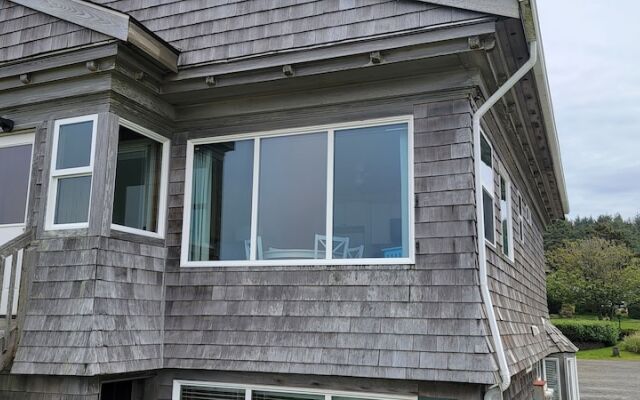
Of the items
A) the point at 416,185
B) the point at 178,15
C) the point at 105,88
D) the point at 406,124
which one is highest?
the point at 178,15

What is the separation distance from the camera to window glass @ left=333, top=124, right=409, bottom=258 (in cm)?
501

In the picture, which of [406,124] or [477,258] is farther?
[406,124]

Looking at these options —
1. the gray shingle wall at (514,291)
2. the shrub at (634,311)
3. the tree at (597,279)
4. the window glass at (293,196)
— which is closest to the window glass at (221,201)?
the window glass at (293,196)

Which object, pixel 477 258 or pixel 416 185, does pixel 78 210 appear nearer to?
pixel 416 185

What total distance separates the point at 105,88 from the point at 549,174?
24.6 feet

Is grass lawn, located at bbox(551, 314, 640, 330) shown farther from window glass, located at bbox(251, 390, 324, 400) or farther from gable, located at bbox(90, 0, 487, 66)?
gable, located at bbox(90, 0, 487, 66)

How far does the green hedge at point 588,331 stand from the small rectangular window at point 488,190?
85.6ft

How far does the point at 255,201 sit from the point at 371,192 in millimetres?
1179

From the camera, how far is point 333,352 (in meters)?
4.84

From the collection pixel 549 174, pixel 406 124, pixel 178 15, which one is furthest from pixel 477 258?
pixel 549 174

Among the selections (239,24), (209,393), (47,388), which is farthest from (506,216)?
(47,388)

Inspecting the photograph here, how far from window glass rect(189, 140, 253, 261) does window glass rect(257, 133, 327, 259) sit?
19 centimetres

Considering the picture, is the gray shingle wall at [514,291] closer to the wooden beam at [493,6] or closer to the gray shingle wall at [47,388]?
the wooden beam at [493,6]

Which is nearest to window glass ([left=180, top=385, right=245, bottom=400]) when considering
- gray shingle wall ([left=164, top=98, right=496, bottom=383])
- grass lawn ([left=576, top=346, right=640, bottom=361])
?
gray shingle wall ([left=164, top=98, right=496, bottom=383])
